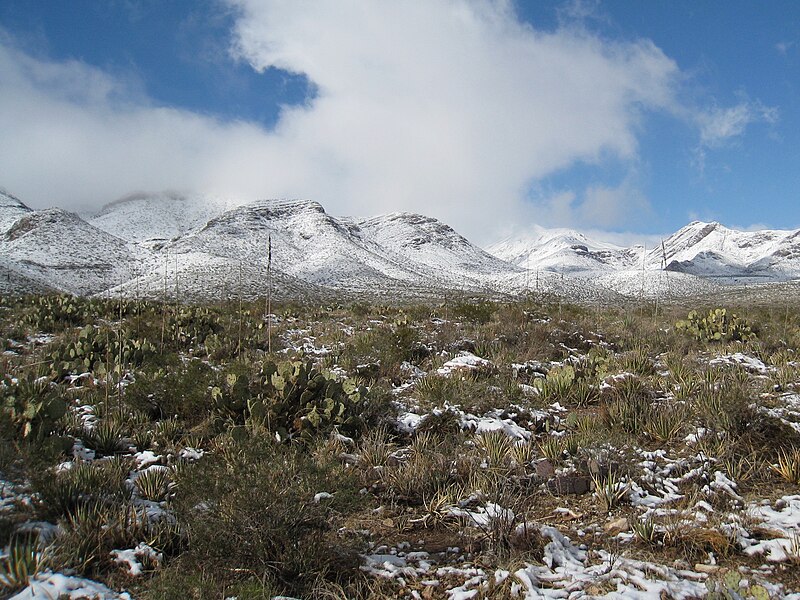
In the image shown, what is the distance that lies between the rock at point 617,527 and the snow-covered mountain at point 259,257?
15929 mm

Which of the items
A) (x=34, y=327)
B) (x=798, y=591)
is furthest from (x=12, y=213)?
(x=798, y=591)

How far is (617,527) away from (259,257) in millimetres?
65939

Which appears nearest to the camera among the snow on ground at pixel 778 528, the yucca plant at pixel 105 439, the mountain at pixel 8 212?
the snow on ground at pixel 778 528

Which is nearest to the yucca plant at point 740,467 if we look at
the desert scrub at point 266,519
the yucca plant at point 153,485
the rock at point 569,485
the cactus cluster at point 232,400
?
the rock at point 569,485

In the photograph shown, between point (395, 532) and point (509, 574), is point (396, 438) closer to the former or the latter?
point (395, 532)

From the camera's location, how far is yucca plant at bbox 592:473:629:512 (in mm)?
3555

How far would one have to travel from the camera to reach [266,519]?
282cm

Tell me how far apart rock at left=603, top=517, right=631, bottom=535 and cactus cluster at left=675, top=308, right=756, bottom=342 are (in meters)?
8.61

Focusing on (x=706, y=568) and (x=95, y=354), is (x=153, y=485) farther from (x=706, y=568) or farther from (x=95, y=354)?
(x=95, y=354)

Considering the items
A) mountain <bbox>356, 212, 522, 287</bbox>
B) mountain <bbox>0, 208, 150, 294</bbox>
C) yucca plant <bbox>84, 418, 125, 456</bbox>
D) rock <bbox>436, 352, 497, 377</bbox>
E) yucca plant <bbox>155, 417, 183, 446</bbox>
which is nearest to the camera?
yucca plant <bbox>84, 418, 125, 456</bbox>

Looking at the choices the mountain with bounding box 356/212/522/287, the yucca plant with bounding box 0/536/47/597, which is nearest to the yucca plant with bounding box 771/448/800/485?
the yucca plant with bounding box 0/536/47/597

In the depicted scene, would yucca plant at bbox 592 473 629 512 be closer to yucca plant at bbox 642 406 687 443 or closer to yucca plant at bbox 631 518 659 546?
yucca plant at bbox 631 518 659 546

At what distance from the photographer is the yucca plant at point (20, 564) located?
7.73ft

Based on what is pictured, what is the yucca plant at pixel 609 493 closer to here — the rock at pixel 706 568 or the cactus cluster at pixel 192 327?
the rock at pixel 706 568
